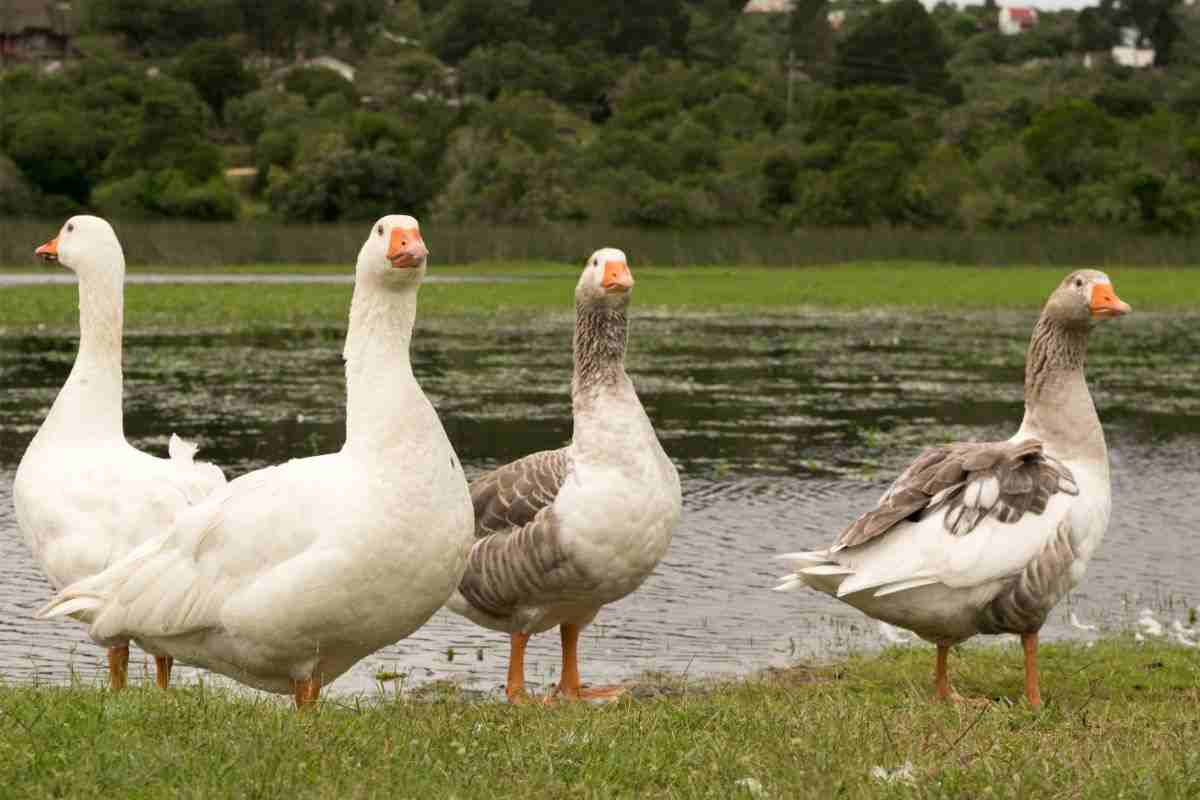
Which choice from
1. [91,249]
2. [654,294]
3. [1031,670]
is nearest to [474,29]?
[654,294]

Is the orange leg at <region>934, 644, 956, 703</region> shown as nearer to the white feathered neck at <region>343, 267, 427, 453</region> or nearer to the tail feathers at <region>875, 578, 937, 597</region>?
the tail feathers at <region>875, 578, 937, 597</region>

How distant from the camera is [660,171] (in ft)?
295

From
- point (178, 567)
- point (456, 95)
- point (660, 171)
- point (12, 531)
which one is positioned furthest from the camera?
point (456, 95)

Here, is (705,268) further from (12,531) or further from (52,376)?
(12,531)

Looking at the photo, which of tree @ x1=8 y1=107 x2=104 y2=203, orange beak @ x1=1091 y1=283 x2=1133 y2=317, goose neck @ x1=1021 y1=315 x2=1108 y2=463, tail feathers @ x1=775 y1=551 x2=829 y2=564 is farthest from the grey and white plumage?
tree @ x1=8 y1=107 x2=104 y2=203

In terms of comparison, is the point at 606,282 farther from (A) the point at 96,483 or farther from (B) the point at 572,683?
(A) the point at 96,483

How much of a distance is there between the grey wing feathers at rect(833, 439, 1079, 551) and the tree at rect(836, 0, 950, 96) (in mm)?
133838

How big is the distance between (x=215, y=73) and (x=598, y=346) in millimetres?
118692

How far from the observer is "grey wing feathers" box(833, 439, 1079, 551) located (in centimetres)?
895

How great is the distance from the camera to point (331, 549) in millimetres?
7031

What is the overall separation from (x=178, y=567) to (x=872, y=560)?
131 inches

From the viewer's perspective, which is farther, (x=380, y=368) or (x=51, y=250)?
(x=51, y=250)

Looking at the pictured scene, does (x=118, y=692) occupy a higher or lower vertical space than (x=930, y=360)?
higher

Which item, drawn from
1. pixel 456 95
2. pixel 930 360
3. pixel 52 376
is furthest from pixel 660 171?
pixel 52 376
